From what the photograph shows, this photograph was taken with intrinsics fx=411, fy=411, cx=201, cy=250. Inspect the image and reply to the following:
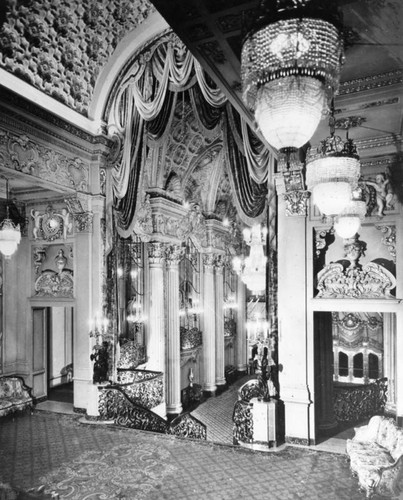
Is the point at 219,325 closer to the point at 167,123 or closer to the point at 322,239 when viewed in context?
the point at 322,239

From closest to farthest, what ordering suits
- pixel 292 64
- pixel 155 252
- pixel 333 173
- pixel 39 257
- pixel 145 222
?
pixel 292 64, pixel 333 173, pixel 39 257, pixel 145 222, pixel 155 252

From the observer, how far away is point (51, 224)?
840cm

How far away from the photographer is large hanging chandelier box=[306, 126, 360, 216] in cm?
397

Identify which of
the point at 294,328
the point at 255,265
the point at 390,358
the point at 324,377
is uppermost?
the point at 255,265

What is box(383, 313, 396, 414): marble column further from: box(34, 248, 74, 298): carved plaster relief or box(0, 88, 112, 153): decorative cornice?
box(0, 88, 112, 153): decorative cornice

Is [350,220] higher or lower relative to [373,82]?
lower

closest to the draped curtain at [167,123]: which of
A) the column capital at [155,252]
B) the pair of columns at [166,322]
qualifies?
the column capital at [155,252]

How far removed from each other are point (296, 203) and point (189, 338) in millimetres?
7503

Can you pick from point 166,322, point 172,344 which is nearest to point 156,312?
point 166,322

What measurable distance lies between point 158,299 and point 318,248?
5056mm

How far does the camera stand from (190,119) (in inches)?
349

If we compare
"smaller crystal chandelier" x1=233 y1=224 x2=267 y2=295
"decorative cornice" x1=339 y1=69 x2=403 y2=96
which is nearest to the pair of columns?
"smaller crystal chandelier" x1=233 y1=224 x2=267 y2=295

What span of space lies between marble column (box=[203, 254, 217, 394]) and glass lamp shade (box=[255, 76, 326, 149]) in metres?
10.6

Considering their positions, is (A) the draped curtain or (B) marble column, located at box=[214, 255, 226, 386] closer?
(A) the draped curtain
